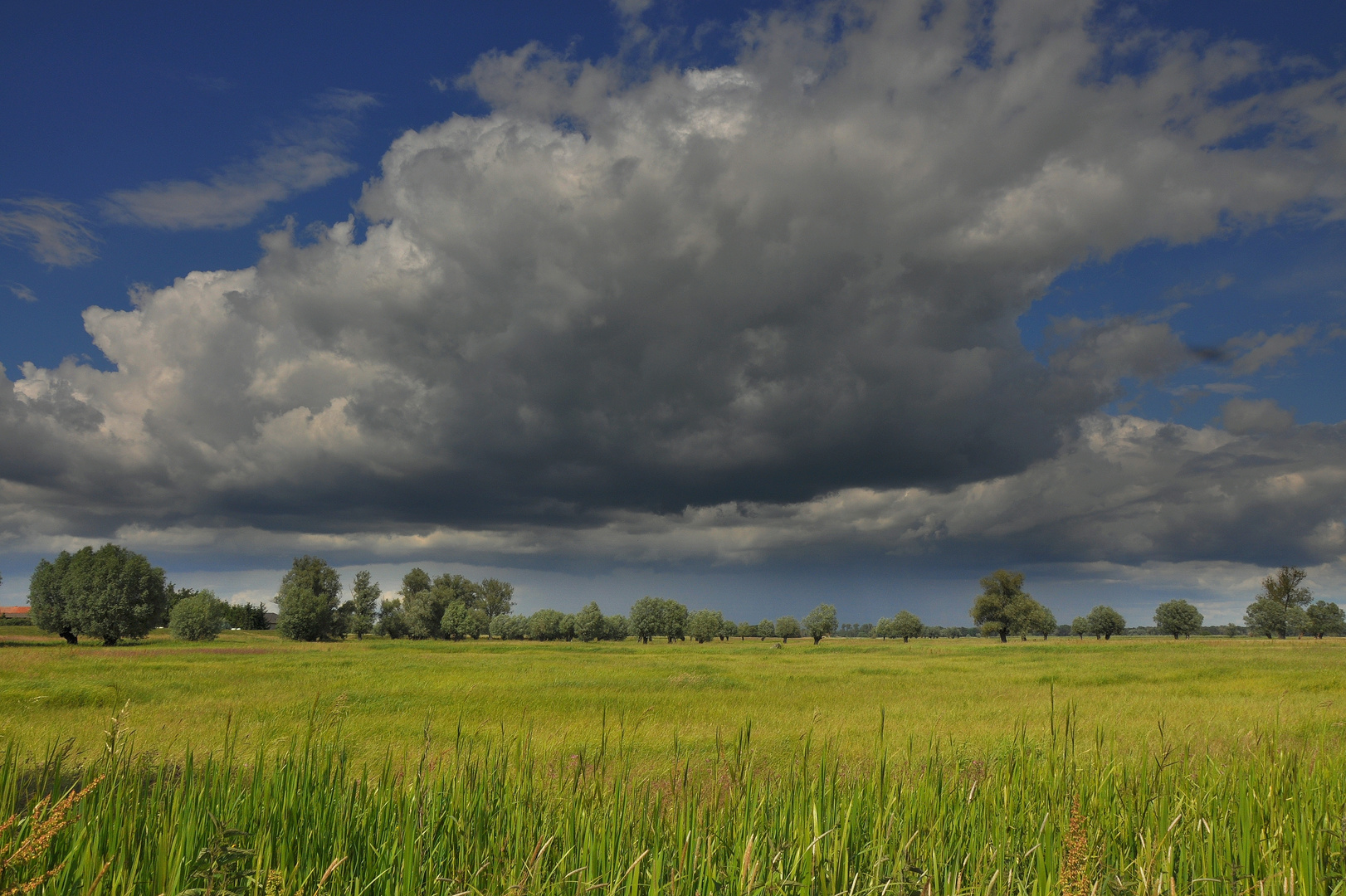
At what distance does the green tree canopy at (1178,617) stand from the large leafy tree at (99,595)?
19979 cm

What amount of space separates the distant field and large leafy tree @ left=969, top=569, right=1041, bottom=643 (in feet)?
280

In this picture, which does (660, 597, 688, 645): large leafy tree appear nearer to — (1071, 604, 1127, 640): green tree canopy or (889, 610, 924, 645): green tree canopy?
(889, 610, 924, 645): green tree canopy

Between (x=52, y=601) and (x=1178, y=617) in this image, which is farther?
(x=1178, y=617)

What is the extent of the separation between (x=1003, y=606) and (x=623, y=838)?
150 m

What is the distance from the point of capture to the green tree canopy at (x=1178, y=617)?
533 feet

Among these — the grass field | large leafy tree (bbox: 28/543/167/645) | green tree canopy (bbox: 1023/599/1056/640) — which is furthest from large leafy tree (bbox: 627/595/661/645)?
the grass field

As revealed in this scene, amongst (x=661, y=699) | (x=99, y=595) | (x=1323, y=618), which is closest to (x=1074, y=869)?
(x=661, y=699)

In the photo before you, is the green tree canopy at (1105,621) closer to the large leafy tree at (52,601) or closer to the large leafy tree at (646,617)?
the large leafy tree at (646,617)

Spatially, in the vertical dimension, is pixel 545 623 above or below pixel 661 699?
below

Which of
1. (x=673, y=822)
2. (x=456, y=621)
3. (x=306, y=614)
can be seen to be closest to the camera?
(x=673, y=822)

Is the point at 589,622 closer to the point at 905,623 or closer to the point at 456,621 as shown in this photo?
the point at 456,621

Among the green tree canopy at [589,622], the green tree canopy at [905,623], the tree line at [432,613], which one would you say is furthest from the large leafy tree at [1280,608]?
the green tree canopy at [589,622]

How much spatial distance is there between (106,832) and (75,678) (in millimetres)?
37439

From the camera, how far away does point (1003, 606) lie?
136500mm
